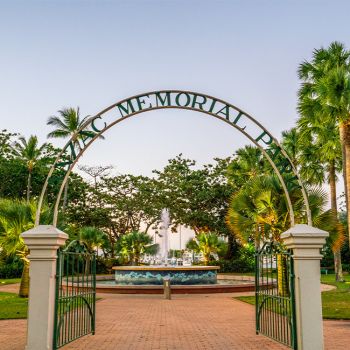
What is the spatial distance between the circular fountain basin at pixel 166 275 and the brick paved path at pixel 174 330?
7.95 metres

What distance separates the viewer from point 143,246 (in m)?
38.9

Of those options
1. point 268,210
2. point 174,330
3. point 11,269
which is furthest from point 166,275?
point 11,269

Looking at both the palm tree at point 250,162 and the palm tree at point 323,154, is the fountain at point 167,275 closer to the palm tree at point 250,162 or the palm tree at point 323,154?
the palm tree at point 323,154

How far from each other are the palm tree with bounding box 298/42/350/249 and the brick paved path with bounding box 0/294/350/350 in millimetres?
8124

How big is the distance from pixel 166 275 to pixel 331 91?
1332cm

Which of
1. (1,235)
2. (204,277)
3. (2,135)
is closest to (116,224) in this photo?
(2,135)

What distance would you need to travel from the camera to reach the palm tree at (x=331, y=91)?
1789cm

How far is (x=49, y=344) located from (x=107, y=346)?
153 centimetres

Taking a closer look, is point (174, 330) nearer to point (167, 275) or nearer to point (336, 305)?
point (336, 305)

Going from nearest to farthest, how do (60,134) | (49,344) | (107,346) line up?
(49,344)
(107,346)
(60,134)

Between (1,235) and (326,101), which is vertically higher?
(326,101)

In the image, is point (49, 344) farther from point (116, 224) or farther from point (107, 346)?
point (116, 224)

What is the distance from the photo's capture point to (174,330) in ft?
36.8

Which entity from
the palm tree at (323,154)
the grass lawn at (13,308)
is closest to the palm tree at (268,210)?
the palm tree at (323,154)
